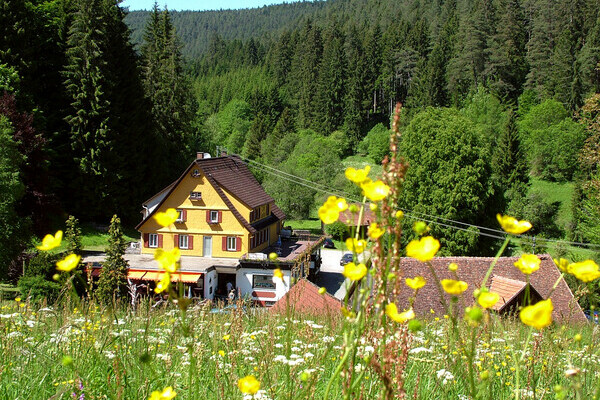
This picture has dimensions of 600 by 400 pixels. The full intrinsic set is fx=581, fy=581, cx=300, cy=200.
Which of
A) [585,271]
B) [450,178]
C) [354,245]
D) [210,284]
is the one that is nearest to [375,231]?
[354,245]

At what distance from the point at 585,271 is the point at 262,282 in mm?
24613

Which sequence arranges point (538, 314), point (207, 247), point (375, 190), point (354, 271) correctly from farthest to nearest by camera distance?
point (207, 247), point (375, 190), point (354, 271), point (538, 314)

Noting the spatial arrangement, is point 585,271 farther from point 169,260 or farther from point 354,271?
point 169,260

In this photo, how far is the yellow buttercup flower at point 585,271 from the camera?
4.83 feet

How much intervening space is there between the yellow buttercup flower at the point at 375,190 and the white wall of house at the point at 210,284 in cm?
2345

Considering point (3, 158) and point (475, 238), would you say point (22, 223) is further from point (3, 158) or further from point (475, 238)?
point (475, 238)

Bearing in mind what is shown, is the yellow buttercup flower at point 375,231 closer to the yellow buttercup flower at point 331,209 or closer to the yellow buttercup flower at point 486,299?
the yellow buttercup flower at point 331,209

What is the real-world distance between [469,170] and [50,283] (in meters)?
19.9

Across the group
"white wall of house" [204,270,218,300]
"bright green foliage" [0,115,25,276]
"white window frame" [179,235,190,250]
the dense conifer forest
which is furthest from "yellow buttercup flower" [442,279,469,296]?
"white window frame" [179,235,190,250]

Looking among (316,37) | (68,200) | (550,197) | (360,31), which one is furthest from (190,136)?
(360,31)

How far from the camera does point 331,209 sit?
1519 millimetres

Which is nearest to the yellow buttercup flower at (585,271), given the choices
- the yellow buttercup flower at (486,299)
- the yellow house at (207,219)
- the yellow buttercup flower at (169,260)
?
the yellow buttercup flower at (486,299)

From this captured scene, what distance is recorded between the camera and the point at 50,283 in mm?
14156

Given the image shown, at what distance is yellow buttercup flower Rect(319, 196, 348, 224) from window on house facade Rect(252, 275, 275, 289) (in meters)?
24.3
